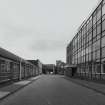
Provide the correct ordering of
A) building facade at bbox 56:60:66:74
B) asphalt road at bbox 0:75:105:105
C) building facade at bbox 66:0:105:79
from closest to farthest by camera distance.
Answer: asphalt road at bbox 0:75:105:105 < building facade at bbox 66:0:105:79 < building facade at bbox 56:60:66:74

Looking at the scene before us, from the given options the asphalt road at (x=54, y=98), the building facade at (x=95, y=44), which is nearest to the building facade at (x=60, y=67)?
the building facade at (x=95, y=44)

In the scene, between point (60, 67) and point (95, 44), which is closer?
point (95, 44)

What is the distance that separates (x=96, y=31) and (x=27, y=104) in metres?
28.1

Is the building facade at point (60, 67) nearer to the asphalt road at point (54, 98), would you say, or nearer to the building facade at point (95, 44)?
the building facade at point (95, 44)

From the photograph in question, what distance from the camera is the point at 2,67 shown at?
26281mm

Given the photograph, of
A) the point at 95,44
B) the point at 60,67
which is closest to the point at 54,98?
the point at 95,44

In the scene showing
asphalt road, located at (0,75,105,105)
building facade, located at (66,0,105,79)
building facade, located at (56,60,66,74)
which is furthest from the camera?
building facade, located at (56,60,66,74)

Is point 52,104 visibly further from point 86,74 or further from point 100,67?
point 86,74

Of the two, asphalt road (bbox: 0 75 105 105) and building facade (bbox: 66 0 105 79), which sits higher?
building facade (bbox: 66 0 105 79)

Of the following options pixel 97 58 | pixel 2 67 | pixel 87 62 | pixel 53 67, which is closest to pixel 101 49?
pixel 97 58

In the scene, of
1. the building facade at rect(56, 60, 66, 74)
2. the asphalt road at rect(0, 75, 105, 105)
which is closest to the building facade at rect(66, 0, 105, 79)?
the asphalt road at rect(0, 75, 105, 105)

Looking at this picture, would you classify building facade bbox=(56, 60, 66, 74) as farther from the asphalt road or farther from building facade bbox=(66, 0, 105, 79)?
the asphalt road

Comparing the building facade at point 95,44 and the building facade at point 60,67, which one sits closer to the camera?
the building facade at point 95,44

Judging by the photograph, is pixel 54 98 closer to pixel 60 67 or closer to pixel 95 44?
pixel 95 44
